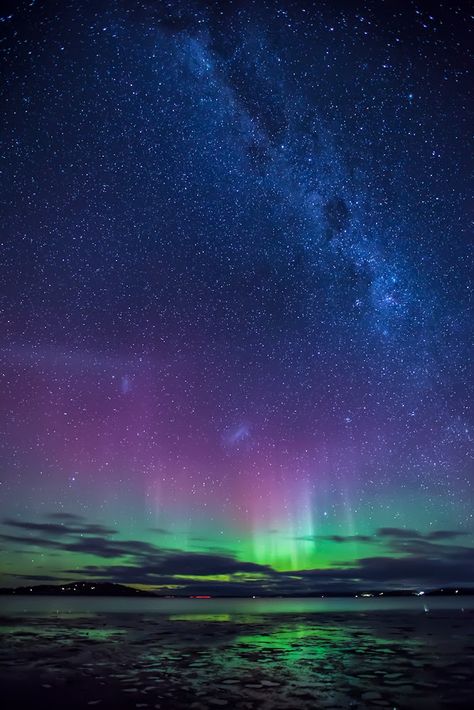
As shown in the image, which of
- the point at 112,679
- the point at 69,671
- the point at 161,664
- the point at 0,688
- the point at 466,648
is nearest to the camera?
the point at 0,688

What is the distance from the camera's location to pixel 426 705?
1370cm

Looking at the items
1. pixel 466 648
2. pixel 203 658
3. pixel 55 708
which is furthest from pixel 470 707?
pixel 466 648

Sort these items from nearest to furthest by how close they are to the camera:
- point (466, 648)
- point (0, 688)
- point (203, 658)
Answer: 1. point (0, 688)
2. point (203, 658)
3. point (466, 648)

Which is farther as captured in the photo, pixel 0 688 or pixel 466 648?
pixel 466 648

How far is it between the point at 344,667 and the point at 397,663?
2465mm

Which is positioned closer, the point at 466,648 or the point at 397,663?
the point at 397,663

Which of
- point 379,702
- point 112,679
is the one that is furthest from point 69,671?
point 379,702

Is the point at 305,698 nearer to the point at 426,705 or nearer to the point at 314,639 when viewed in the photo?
the point at 426,705

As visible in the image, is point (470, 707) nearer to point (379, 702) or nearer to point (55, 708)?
point (379, 702)

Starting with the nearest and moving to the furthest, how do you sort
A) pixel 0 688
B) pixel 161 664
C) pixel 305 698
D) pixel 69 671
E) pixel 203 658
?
pixel 305 698 → pixel 0 688 → pixel 69 671 → pixel 161 664 → pixel 203 658

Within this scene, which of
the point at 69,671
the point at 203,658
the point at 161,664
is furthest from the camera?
the point at 203,658

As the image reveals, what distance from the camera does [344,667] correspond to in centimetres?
1953

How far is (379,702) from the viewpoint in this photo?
1396cm

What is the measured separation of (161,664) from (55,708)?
7.21 meters
